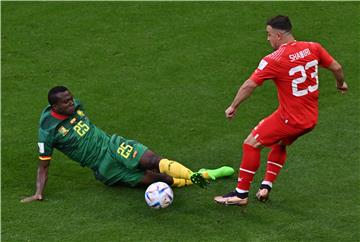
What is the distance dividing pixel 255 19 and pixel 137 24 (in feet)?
6.51

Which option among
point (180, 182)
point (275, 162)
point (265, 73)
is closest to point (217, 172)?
point (180, 182)

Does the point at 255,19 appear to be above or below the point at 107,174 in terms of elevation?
above

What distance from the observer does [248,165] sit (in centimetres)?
855

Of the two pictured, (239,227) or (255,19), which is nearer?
(239,227)

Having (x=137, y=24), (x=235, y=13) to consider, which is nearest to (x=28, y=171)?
(x=137, y=24)

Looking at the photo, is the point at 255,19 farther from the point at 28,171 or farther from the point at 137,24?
the point at 28,171

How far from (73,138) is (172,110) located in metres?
2.29

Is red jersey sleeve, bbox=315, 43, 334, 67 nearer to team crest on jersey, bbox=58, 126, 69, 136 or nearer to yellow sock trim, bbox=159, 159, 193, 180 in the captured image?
yellow sock trim, bbox=159, 159, 193, 180

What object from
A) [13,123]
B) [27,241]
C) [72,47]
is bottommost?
[27,241]

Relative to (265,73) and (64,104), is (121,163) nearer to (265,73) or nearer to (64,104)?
(64,104)

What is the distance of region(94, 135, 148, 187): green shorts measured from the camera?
9117mm

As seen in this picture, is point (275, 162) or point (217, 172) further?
point (217, 172)

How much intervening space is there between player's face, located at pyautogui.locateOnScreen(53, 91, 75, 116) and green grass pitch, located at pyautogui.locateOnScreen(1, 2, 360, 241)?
3.06ft

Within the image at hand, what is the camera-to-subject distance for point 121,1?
14.5m
